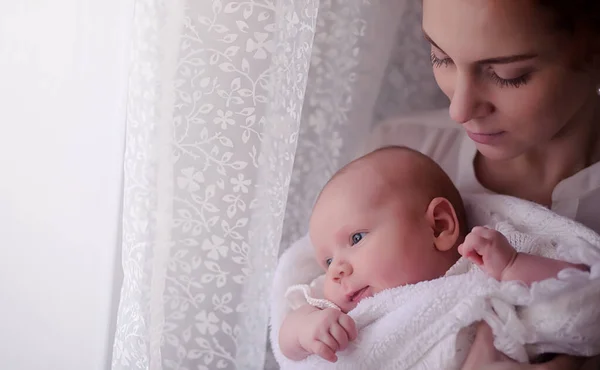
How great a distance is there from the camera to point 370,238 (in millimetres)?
1015

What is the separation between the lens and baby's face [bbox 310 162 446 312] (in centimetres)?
100

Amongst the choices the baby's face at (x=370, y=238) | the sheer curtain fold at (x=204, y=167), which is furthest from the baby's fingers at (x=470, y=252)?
the sheer curtain fold at (x=204, y=167)

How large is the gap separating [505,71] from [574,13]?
0.40 feet

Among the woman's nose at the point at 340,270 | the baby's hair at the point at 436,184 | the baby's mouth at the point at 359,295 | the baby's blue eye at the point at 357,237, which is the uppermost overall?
the baby's hair at the point at 436,184

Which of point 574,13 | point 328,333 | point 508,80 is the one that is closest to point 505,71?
point 508,80

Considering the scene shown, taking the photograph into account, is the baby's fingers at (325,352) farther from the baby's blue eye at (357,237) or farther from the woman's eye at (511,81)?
the woman's eye at (511,81)

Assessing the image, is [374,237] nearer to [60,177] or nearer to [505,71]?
[505,71]

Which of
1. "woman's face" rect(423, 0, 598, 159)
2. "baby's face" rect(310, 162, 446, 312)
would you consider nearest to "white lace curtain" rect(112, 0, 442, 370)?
"baby's face" rect(310, 162, 446, 312)

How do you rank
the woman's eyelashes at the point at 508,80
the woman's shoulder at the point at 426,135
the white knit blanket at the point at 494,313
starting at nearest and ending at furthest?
the white knit blanket at the point at 494,313 → the woman's eyelashes at the point at 508,80 → the woman's shoulder at the point at 426,135

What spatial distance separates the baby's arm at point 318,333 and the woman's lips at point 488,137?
1.16ft

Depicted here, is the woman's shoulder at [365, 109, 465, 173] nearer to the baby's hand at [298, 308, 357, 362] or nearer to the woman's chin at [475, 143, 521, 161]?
the woman's chin at [475, 143, 521, 161]

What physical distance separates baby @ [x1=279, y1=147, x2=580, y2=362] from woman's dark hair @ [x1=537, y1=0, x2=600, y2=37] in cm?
29

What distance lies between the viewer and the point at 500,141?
1.07 metres

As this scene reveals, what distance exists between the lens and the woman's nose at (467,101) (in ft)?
3.30
